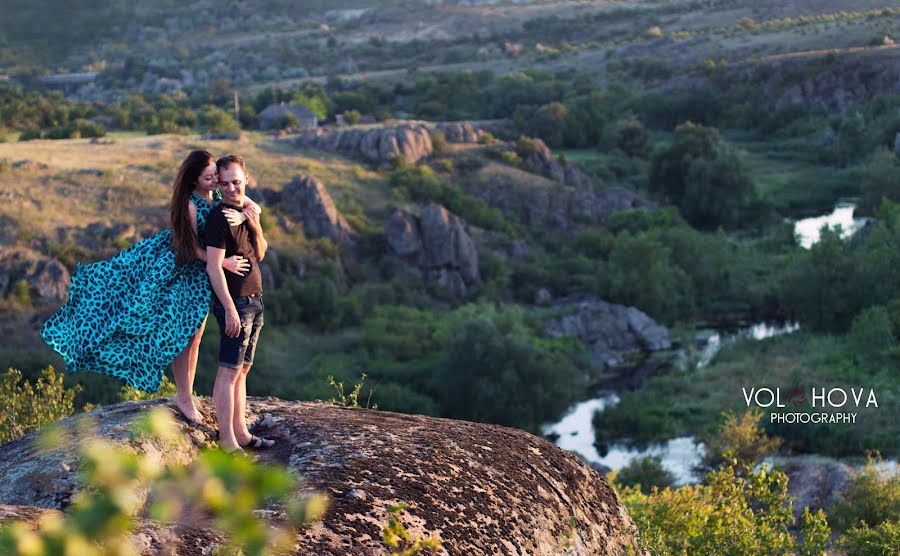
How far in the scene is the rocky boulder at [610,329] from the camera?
3641cm

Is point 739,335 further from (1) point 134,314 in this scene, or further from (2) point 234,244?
(1) point 134,314

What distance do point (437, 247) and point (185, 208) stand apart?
35.7 metres

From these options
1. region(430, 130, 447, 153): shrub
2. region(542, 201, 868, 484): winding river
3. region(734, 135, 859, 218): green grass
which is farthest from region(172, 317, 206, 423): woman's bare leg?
region(734, 135, 859, 218): green grass

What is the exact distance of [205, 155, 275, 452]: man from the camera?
6.18 metres

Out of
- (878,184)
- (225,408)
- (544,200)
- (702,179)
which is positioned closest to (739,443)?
(225,408)

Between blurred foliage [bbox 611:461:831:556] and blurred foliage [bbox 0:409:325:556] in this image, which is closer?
blurred foliage [bbox 0:409:325:556]

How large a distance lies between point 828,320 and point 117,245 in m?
22.9

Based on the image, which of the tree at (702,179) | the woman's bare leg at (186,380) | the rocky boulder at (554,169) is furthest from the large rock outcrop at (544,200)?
the woman's bare leg at (186,380)

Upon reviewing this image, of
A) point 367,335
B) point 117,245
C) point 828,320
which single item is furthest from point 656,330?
point 117,245

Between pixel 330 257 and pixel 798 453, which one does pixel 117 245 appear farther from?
pixel 798 453

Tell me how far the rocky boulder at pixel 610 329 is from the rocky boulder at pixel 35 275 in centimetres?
1504

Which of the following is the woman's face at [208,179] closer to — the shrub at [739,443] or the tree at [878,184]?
the shrub at [739,443]

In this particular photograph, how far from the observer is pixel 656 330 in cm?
3750

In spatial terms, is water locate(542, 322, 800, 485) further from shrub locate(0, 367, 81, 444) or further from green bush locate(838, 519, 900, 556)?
shrub locate(0, 367, 81, 444)
